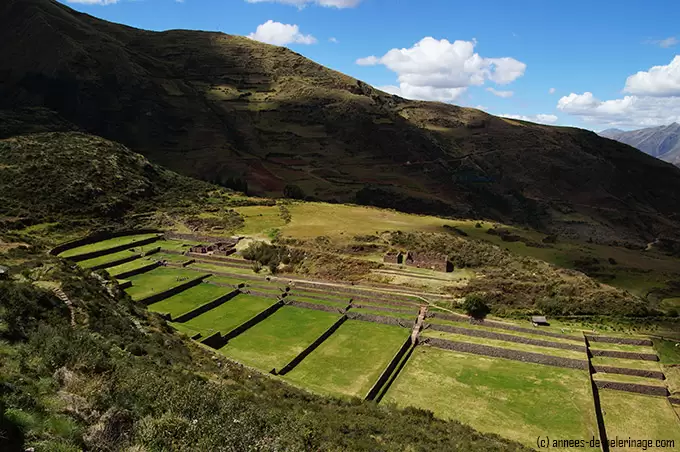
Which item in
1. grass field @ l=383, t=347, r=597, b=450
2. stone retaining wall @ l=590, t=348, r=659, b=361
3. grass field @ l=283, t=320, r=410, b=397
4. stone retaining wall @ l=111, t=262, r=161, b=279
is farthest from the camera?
stone retaining wall @ l=111, t=262, r=161, b=279

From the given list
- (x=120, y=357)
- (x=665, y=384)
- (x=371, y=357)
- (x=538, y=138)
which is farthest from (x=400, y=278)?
(x=538, y=138)

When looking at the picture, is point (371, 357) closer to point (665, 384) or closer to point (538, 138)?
point (665, 384)

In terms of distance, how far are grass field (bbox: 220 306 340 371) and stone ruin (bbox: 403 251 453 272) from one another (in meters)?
12.1

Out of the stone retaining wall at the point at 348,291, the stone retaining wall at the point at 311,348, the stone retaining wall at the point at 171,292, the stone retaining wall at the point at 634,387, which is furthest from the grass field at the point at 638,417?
the stone retaining wall at the point at 171,292

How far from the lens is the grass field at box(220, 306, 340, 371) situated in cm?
2769

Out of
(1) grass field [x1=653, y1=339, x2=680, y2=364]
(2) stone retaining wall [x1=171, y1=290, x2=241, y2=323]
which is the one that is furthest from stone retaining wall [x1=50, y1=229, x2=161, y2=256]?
(1) grass field [x1=653, y1=339, x2=680, y2=364]

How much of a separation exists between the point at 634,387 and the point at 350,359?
53.0ft

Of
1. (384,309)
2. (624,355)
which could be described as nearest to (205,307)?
(384,309)

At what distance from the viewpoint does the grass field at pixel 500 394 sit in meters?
21.9

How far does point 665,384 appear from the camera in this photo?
1011 inches

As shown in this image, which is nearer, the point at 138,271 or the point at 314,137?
the point at 138,271

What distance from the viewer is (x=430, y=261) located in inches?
1709

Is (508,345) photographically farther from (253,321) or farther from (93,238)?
(93,238)

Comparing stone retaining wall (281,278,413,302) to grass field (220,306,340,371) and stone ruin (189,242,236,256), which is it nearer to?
grass field (220,306,340,371)
